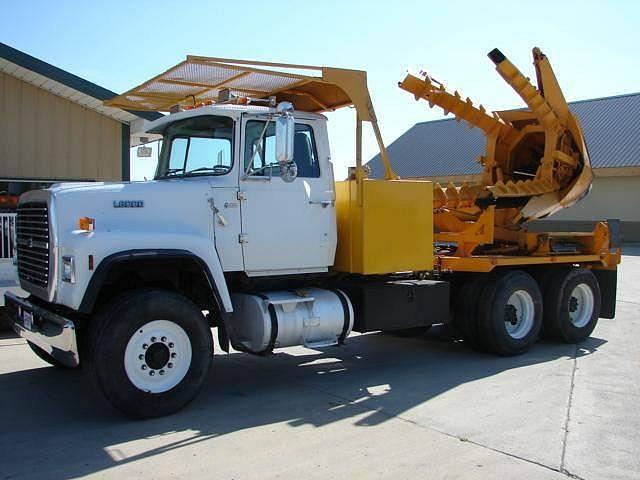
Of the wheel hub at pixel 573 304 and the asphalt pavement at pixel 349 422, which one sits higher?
the wheel hub at pixel 573 304

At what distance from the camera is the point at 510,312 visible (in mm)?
8930

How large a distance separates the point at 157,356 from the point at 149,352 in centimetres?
9

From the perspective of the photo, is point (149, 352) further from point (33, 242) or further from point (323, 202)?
point (323, 202)

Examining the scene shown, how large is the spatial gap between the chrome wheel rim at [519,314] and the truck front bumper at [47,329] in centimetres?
561

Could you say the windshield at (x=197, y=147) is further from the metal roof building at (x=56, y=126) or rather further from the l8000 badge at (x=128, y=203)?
the metal roof building at (x=56, y=126)

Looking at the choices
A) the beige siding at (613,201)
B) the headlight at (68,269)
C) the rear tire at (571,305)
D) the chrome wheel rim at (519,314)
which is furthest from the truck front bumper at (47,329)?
the beige siding at (613,201)

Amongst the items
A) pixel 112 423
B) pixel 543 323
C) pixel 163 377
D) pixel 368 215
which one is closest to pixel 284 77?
pixel 368 215

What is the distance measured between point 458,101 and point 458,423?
5.21 metres

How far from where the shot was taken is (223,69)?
274 inches

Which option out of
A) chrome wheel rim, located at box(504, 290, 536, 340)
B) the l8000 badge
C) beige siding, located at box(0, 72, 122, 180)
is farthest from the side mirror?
beige siding, located at box(0, 72, 122, 180)

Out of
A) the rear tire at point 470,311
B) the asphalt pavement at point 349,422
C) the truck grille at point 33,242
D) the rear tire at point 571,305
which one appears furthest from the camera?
the rear tire at point 571,305

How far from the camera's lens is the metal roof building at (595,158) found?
3291 centimetres

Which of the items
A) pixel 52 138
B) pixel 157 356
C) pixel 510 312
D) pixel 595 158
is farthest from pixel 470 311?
pixel 595 158

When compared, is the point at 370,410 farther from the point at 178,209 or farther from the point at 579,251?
the point at 579,251
